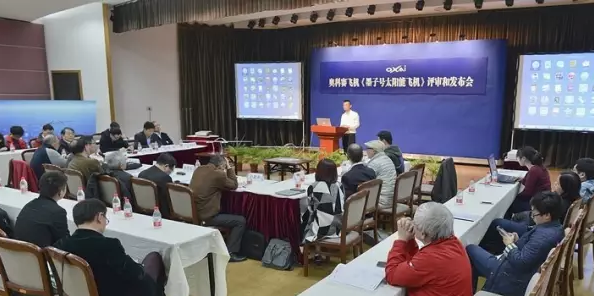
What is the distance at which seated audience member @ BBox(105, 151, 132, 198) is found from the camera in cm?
413

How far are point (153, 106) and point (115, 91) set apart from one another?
2.91 feet

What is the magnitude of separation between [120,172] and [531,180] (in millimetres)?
3944

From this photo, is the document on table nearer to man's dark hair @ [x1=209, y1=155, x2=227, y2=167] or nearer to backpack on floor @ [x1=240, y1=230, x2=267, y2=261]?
backpack on floor @ [x1=240, y1=230, x2=267, y2=261]

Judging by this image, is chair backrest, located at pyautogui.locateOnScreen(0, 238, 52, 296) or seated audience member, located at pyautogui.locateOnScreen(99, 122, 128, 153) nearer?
chair backrest, located at pyautogui.locateOnScreen(0, 238, 52, 296)

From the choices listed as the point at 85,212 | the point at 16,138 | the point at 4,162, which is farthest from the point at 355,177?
the point at 16,138

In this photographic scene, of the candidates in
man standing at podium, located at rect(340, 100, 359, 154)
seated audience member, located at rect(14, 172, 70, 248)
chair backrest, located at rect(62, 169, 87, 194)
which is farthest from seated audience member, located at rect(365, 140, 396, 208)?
man standing at podium, located at rect(340, 100, 359, 154)

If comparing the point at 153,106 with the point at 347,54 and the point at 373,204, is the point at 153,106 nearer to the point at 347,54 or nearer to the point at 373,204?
the point at 347,54

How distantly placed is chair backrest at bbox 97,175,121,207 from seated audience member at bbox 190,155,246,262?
71 centimetres

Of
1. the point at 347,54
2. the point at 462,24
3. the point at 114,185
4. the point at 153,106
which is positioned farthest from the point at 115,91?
the point at 462,24

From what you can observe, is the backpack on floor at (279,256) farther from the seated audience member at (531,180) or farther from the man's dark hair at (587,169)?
the man's dark hair at (587,169)

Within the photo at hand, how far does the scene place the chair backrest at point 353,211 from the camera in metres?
3.36

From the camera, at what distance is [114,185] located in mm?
4039

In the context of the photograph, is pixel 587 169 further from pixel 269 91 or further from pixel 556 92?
pixel 269 91

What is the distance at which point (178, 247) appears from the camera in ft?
8.61
